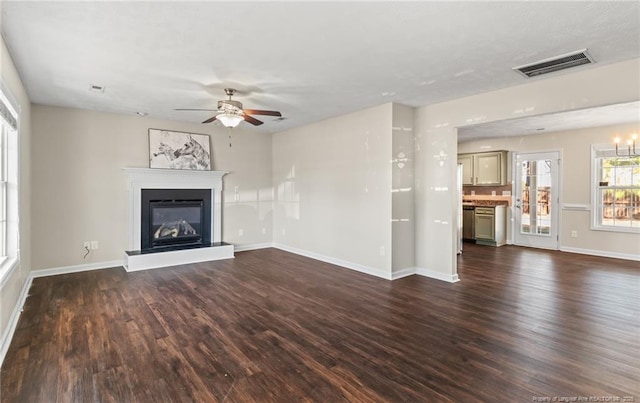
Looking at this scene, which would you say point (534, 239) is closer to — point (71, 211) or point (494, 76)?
point (494, 76)

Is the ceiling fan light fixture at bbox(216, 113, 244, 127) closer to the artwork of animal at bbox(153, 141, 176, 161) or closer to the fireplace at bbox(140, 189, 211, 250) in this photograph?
the artwork of animal at bbox(153, 141, 176, 161)

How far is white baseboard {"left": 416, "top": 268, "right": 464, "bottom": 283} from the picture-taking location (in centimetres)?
464

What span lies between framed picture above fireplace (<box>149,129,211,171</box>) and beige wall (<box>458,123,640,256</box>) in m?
7.11

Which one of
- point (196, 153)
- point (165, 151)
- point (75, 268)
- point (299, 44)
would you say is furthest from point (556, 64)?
point (75, 268)

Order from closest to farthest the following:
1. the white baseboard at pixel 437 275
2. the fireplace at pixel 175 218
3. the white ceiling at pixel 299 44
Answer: the white ceiling at pixel 299 44 → the white baseboard at pixel 437 275 → the fireplace at pixel 175 218

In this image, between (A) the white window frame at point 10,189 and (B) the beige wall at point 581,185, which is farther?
(B) the beige wall at point 581,185

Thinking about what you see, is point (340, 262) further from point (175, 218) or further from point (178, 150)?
point (178, 150)

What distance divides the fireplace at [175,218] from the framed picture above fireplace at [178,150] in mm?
474

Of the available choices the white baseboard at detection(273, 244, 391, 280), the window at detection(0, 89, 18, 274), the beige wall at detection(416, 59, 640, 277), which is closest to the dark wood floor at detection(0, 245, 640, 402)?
the white baseboard at detection(273, 244, 391, 280)

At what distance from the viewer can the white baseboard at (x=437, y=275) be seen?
4637 millimetres

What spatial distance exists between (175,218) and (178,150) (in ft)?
4.12

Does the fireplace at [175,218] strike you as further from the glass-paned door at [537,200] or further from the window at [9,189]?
the glass-paned door at [537,200]

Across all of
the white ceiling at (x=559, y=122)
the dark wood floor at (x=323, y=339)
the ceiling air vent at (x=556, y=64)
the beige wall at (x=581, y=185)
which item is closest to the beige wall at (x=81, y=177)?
the dark wood floor at (x=323, y=339)

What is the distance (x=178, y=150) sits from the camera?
6.02 m
